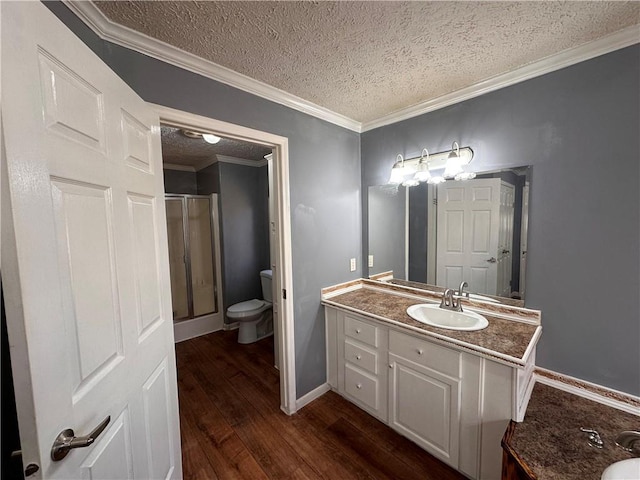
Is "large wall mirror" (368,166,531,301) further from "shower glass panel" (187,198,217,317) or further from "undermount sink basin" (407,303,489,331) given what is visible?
"shower glass panel" (187,198,217,317)

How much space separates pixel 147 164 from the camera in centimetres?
116

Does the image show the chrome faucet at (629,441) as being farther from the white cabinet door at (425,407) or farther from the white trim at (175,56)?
the white trim at (175,56)

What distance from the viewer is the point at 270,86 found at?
1.69m

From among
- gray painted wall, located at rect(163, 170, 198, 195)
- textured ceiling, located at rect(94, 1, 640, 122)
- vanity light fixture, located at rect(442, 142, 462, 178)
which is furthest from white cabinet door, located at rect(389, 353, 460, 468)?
gray painted wall, located at rect(163, 170, 198, 195)

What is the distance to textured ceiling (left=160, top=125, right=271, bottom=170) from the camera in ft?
8.63

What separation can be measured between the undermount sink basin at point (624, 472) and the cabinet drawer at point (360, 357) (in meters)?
1.12

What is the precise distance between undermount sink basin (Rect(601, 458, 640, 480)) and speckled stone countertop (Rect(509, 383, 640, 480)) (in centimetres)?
23

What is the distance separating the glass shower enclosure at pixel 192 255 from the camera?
3383 mm

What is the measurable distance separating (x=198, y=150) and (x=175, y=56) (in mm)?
1829

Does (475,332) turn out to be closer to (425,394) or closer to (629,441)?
(425,394)

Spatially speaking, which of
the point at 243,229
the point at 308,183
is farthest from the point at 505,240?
the point at 243,229

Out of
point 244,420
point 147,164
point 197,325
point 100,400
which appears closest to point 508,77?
point 147,164

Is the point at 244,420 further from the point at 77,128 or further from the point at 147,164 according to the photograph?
the point at 77,128

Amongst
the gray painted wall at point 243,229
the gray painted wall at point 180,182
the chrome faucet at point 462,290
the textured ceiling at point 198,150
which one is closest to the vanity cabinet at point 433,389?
the chrome faucet at point 462,290
